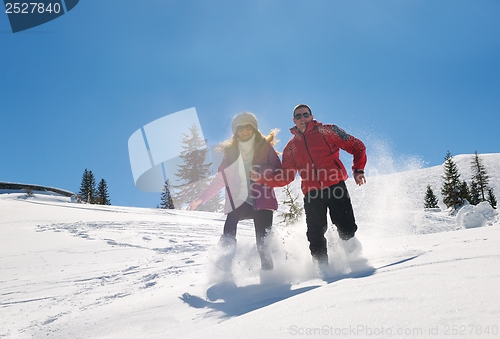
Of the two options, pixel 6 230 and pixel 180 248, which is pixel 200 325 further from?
pixel 6 230

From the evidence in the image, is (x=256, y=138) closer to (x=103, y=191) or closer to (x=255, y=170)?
(x=255, y=170)

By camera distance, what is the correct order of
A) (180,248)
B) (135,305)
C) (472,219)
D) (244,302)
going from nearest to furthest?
1. (244,302)
2. (135,305)
3. (180,248)
4. (472,219)

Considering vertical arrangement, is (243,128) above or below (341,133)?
above

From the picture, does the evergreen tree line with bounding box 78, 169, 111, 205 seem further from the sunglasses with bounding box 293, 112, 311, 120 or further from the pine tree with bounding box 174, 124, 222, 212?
the sunglasses with bounding box 293, 112, 311, 120

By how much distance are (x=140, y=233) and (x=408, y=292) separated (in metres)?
7.94

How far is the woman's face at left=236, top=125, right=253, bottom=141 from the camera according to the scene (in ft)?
15.3

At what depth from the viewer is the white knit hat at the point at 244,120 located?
473cm

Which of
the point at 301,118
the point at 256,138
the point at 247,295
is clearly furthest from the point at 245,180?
the point at 247,295

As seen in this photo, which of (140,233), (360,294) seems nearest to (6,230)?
(140,233)

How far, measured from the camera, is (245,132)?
4672mm

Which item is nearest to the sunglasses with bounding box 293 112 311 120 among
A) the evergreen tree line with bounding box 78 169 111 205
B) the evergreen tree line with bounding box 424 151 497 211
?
the evergreen tree line with bounding box 424 151 497 211

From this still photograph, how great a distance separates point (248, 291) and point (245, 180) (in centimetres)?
188

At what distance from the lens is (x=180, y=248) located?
6414 millimetres

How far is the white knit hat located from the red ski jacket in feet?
2.09
